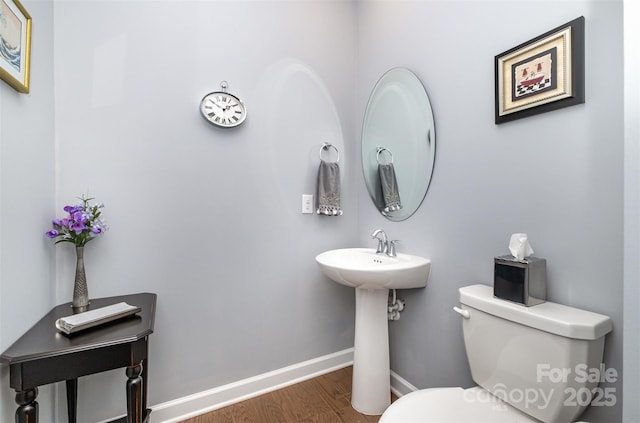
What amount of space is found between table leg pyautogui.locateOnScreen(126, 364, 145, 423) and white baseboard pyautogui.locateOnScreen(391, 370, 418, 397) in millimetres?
1355

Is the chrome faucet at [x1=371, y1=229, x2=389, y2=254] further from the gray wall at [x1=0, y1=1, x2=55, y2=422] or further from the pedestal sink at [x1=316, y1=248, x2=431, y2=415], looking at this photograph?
the gray wall at [x1=0, y1=1, x2=55, y2=422]

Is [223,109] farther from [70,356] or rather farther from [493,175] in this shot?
[493,175]

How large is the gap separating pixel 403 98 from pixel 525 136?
75 centimetres

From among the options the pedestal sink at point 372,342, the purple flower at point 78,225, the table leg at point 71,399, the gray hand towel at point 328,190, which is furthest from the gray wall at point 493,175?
the table leg at point 71,399

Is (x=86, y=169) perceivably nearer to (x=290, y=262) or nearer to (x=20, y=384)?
(x=20, y=384)

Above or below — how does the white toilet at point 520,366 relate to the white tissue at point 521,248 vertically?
below

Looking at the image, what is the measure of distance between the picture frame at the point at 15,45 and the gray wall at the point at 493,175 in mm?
1688

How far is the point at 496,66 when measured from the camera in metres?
1.18

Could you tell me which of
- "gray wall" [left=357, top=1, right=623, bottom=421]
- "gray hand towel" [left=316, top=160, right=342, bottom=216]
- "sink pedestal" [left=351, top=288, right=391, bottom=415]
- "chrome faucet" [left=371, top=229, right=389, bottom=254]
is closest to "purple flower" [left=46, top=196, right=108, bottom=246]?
"gray hand towel" [left=316, top=160, right=342, bottom=216]

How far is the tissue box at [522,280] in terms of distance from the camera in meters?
0.95

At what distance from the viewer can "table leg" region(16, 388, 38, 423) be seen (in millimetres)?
A: 868

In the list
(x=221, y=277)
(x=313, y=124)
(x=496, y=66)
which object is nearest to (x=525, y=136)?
(x=496, y=66)

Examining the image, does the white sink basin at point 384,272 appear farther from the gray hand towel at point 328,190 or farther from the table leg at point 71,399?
the table leg at point 71,399

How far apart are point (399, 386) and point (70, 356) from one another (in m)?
1.62
